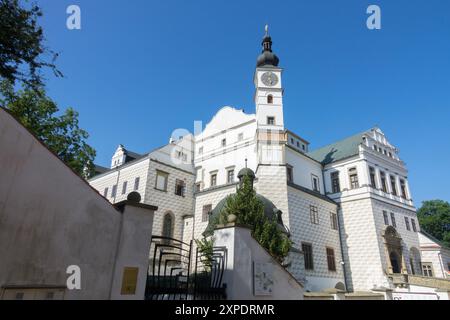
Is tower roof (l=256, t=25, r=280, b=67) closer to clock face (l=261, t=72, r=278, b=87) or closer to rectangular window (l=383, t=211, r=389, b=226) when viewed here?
clock face (l=261, t=72, r=278, b=87)

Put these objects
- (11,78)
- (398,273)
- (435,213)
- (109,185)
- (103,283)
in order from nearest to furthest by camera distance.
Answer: (103,283), (11,78), (398,273), (109,185), (435,213)

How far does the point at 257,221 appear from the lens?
13.8 meters

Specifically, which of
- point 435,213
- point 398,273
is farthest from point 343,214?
point 435,213

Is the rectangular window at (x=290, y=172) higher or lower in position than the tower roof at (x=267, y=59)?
lower

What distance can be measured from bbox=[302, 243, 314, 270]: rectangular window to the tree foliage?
39.5 feet

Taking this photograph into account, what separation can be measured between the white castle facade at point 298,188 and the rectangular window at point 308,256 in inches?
3.4

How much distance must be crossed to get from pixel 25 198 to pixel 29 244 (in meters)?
0.71

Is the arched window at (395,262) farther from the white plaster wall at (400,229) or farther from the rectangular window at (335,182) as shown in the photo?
the rectangular window at (335,182)

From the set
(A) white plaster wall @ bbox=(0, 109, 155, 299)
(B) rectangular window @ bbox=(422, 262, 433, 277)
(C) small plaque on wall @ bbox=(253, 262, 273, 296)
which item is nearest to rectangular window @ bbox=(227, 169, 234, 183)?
(C) small plaque on wall @ bbox=(253, 262, 273, 296)

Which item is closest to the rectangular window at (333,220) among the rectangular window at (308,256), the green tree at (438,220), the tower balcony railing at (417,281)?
the rectangular window at (308,256)

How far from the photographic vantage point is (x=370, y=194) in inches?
1161

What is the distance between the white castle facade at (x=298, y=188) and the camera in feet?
85.0

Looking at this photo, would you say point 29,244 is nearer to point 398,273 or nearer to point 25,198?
point 25,198
